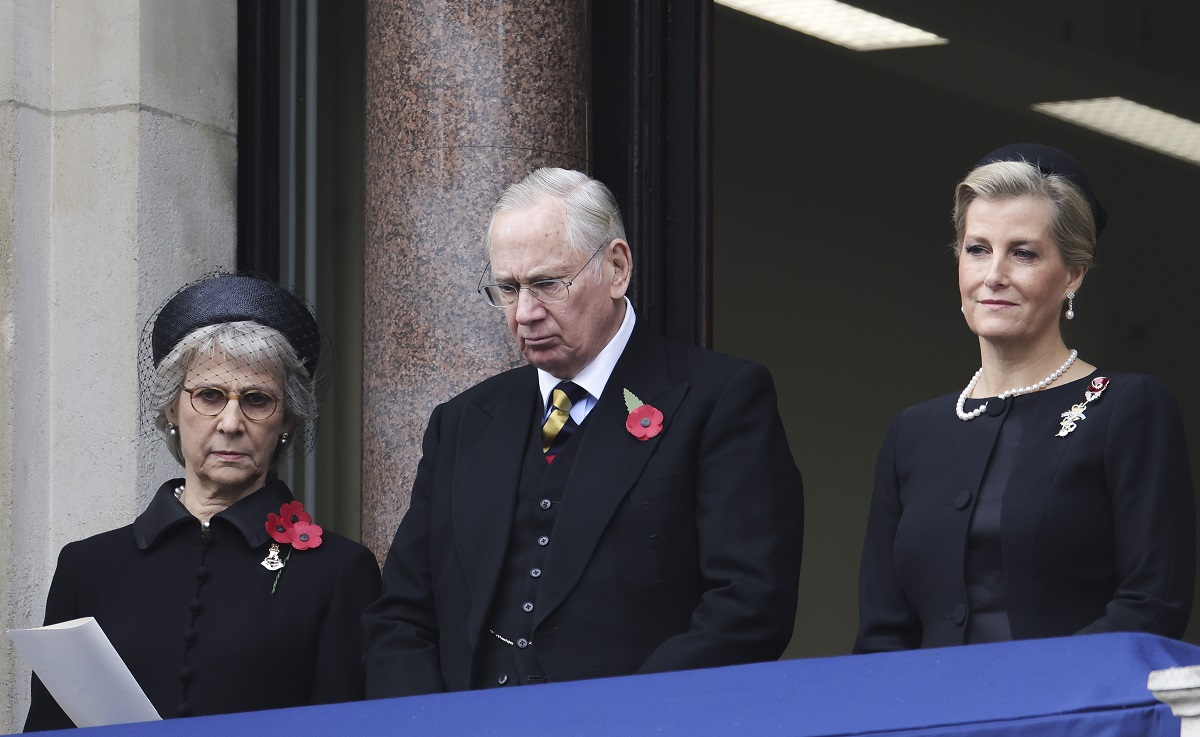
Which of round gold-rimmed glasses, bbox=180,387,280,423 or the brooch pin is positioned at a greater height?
the brooch pin

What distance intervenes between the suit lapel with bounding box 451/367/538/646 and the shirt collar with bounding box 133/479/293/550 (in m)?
0.46

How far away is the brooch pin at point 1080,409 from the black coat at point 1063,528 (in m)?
0.01

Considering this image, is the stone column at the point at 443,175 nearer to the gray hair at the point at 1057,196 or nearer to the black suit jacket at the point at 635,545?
the black suit jacket at the point at 635,545

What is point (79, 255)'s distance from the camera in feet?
17.8

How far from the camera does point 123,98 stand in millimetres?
5469

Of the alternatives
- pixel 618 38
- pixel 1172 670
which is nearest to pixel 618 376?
pixel 1172 670

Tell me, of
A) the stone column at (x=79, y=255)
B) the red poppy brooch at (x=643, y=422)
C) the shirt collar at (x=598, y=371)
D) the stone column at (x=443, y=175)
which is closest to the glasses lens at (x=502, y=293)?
the shirt collar at (x=598, y=371)

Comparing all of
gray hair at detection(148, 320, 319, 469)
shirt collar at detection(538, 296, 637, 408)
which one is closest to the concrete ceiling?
gray hair at detection(148, 320, 319, 469)

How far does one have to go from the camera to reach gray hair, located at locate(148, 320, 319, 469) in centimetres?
384

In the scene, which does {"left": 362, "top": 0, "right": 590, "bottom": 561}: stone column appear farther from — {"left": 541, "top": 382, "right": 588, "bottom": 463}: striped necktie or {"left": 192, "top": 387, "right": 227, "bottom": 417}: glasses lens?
{"left": 541, "top": 382, "right": 588, "bottom": 463}: striped necktie

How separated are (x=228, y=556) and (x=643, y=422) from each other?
Answer: 926mm

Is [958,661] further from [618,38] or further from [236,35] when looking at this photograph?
[236,35]

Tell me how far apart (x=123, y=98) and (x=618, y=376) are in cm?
247

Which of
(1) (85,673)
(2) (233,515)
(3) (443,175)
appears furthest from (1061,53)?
(1) (85,673)
